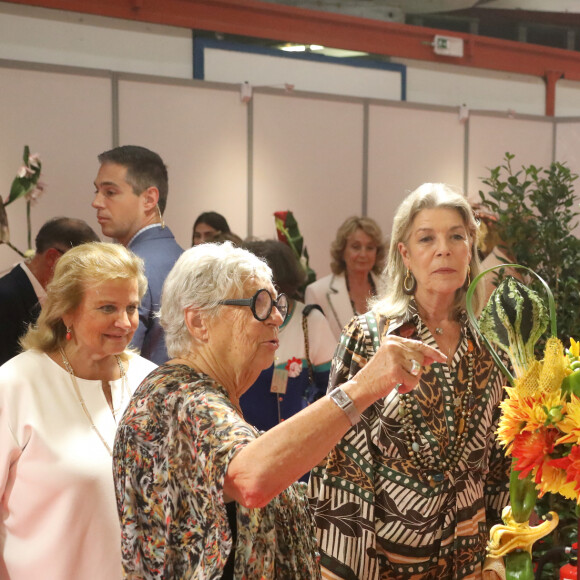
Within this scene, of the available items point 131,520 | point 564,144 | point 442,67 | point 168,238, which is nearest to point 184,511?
point 131,520

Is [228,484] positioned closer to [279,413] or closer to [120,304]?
[120,304]

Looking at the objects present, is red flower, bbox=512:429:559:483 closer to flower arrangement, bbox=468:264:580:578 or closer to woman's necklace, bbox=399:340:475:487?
flower arrangement, bbox=468:264:580:578

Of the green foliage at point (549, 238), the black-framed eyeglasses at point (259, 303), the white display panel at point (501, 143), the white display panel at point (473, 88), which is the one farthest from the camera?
the white display panel at point (473, 88)

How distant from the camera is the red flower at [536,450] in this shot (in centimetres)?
147

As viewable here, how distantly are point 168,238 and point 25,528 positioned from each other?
1109mm

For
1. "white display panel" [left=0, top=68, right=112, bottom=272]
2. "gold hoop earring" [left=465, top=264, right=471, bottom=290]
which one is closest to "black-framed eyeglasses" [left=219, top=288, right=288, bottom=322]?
"gold hoop earring" [left=465, top=264, right=471, bottom=290]

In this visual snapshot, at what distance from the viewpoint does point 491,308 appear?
160cm

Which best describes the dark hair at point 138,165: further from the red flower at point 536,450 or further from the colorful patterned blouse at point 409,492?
the red flower at point 536,450

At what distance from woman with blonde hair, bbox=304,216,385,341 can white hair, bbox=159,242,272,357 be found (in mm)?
3137

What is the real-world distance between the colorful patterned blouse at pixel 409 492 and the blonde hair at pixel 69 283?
0.75m

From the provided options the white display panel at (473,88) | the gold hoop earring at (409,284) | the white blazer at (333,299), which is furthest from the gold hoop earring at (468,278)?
the white display panel at (473,88)

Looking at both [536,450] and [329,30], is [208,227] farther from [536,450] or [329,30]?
[536,450]

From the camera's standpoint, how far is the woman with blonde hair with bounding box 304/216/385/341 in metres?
4.84

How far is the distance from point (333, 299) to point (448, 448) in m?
2.76
